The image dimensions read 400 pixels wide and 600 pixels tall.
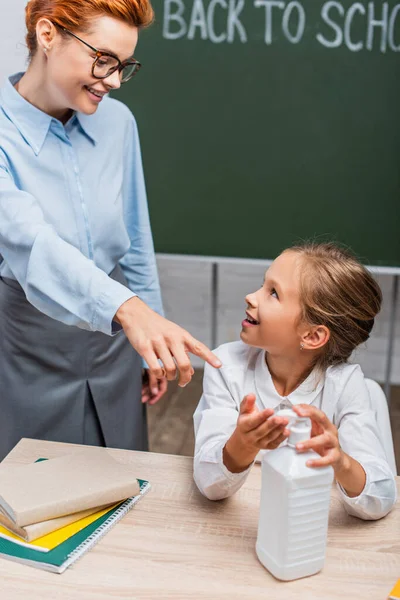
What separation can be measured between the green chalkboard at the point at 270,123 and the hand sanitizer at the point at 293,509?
1.65m

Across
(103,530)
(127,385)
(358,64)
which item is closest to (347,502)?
(103,530)

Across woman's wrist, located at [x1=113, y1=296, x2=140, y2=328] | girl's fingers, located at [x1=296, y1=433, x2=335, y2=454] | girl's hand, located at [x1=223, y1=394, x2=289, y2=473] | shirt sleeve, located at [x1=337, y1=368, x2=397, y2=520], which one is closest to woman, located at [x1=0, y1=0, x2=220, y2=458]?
woman's wrist, located at [x1=113, y1=296, x2=140, y2=328]

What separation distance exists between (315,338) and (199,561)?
1.52ft

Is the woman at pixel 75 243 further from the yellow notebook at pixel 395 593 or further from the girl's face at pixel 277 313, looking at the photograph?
the yellow notebook at pixel 395 593

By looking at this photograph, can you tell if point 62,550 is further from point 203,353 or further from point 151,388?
point 151,388

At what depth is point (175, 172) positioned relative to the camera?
256 cm

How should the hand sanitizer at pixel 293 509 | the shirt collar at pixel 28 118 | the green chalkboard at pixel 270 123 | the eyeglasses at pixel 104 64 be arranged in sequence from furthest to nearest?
the green chalkboard at pixel 270 123, the shirt collar at pixel 28 118, the eyeglasses at pixel 104 64, the hand sanitizer at pixel 293 509

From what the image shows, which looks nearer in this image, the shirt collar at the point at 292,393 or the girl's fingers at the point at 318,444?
the girl's fingers at the point at 318,444

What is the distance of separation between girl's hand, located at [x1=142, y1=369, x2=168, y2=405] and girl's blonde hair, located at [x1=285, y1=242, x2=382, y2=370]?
0.55m

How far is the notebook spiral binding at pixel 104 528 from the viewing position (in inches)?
38.7

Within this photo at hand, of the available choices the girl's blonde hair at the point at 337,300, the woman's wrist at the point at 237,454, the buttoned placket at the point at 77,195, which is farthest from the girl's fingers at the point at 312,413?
the buttoned placket at the point at 77,195

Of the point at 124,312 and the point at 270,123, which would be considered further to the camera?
the point at 270,123

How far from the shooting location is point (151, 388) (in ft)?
5.84

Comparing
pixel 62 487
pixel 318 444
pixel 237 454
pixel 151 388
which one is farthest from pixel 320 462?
pixel 151 388
